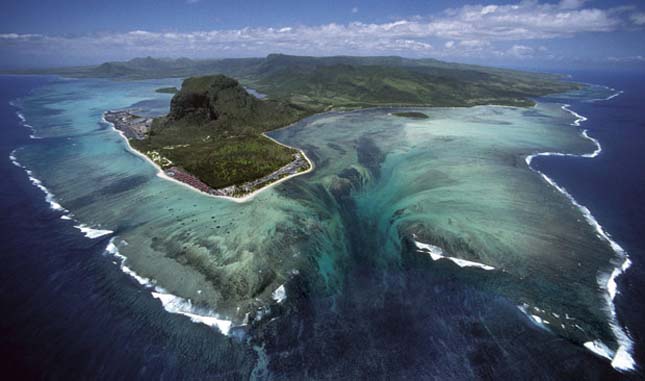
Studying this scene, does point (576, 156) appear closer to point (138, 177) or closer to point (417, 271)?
point (417, 271)

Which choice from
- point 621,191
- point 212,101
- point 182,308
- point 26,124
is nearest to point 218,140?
point 212,101

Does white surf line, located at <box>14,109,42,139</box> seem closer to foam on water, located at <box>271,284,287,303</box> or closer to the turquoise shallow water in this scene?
the turquoise shallow water

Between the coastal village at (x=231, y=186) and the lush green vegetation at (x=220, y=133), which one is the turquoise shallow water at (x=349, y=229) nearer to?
the coastal village at (x=231, y=186)

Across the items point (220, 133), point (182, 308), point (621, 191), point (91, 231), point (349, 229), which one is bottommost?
point (182, 308)

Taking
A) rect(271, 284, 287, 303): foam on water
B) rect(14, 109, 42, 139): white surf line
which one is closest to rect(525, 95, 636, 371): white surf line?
rect(271, 284, 287, 303): foam on water

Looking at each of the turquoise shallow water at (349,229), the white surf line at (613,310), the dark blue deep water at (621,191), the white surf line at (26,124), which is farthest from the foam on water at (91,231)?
the white surf line at (26,124)

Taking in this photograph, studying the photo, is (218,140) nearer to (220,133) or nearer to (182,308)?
(220,133)
